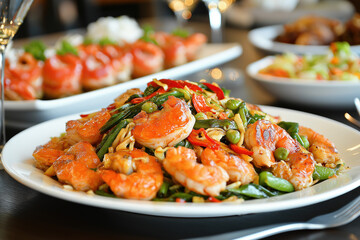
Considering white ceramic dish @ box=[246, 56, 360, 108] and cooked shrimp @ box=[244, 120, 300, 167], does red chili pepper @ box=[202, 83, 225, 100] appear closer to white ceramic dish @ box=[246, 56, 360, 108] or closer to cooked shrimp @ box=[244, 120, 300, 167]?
cooked shrimp @ box=[244, 120, 300, 167]

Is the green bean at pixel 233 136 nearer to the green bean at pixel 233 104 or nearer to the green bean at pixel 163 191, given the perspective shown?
the green bean at pixel 233 104

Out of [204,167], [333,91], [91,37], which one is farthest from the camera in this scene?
[91,37]

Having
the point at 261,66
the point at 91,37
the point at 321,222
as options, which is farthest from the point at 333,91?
the point at 91,37

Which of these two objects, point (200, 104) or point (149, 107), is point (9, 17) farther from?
point (200, 104)

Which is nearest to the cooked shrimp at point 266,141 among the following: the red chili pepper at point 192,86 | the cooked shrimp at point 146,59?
the red chili pepper at point 192,86

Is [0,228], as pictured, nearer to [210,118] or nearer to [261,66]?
[210,118]

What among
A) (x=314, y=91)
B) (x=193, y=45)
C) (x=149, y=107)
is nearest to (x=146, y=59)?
(x=193, y=45)

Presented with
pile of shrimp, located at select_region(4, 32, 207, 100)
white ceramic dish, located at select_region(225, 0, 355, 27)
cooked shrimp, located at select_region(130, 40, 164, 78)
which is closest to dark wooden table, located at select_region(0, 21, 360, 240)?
pile of shrimp, located at select_region(4, 32, 207, 100)
